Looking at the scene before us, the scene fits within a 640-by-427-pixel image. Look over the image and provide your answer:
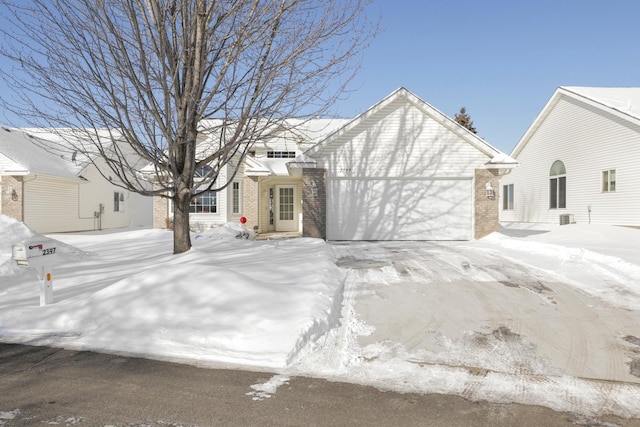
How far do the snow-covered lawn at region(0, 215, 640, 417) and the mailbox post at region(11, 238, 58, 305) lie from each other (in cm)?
25

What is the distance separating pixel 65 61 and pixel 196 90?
8.41 feet

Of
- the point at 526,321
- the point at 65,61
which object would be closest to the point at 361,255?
the point at 526,321

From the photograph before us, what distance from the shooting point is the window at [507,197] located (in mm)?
25078

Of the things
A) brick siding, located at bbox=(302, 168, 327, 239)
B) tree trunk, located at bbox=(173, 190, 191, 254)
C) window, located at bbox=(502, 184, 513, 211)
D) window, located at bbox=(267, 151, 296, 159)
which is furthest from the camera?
window, located at bbox=(502, 184, 513, 211)

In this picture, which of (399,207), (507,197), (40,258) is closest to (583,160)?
(507,197)

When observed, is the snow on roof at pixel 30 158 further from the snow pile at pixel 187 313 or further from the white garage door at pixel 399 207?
the snow pile at pixel 187 313

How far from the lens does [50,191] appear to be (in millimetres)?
19719

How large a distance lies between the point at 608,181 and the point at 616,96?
14.4 ft

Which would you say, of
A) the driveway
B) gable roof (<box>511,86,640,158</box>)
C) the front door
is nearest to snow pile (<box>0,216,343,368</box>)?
the driveway

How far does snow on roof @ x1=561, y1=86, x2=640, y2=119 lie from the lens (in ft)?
50.9

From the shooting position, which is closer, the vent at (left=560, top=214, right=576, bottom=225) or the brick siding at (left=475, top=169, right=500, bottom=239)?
the brick siding at (left=475, top=169, right=500, bottom=239)

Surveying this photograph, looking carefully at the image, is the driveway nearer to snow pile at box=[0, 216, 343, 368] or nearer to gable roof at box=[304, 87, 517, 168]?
snow pile at box=[0, 216, 343, 368]

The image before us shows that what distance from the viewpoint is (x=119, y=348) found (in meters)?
4.29

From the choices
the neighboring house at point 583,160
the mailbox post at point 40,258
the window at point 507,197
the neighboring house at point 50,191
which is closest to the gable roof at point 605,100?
the neighboring house at point 583,160
